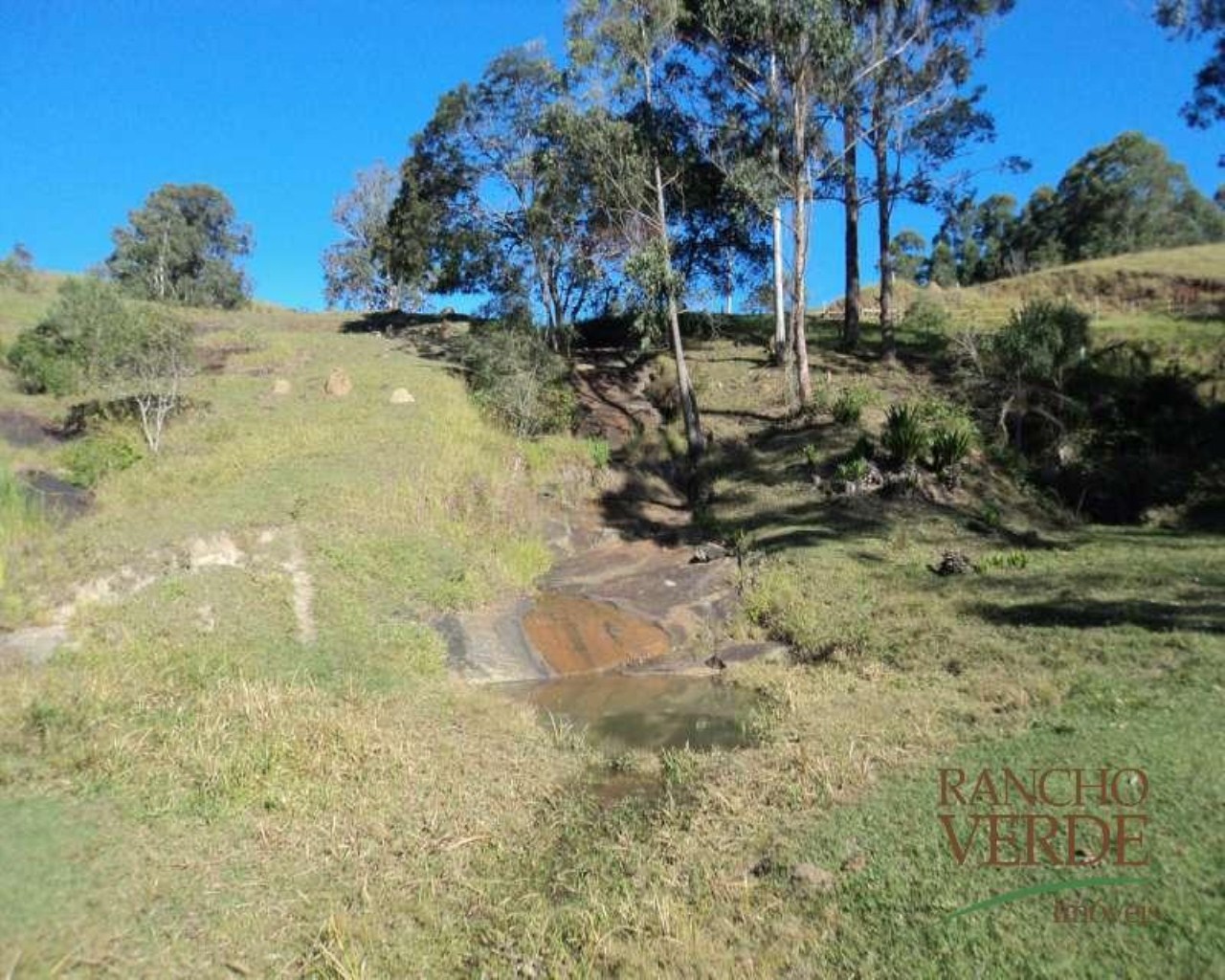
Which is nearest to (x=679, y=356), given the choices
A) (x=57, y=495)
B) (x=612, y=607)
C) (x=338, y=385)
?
(x=612, y=607)

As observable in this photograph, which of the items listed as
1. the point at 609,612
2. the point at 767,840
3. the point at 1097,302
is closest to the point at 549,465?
the point at 609,612

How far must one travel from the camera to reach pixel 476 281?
982 inches

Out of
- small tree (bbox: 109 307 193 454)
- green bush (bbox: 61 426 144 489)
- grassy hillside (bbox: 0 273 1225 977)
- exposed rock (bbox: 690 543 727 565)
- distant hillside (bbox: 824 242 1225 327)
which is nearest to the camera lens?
grassy hillside (bbox: 0 273 1225 977)

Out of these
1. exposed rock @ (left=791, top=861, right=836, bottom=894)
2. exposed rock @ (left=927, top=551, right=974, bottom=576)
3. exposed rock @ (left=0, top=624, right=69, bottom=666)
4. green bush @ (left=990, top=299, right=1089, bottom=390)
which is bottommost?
exposed rock @ (left=927, top=551, right=974, bottom=576)

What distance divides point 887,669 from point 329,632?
661 centimetres

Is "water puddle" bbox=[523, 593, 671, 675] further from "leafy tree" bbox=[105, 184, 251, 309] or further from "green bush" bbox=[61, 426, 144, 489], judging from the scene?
"leafy tree" bbox=[105, 184, 251, 309]

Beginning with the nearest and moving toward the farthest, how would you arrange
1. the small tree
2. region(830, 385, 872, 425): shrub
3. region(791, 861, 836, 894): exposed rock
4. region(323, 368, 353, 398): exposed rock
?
region(791, 861, 836, 894): exposed rock < the small tree < region(830, 385, 872, 425): shrub < region(323, 368, 353, 398): exposed rock

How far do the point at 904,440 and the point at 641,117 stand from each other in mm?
9705

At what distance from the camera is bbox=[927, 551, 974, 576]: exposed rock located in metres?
11.5

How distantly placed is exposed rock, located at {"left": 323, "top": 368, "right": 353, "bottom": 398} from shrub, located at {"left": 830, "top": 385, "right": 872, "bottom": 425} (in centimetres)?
1161

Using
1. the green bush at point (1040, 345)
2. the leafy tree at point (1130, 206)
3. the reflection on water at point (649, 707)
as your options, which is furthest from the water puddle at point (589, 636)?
the leafy tree at point (1130, 206)

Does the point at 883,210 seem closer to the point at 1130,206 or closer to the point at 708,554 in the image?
the point at 708,554

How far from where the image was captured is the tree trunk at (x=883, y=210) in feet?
72.4

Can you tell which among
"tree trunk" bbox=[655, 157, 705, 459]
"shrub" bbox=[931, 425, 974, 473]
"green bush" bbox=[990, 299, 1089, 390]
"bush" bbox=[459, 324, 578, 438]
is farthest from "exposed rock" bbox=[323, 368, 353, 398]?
"green bush" bbox=[990, 299, 1089, 390]
